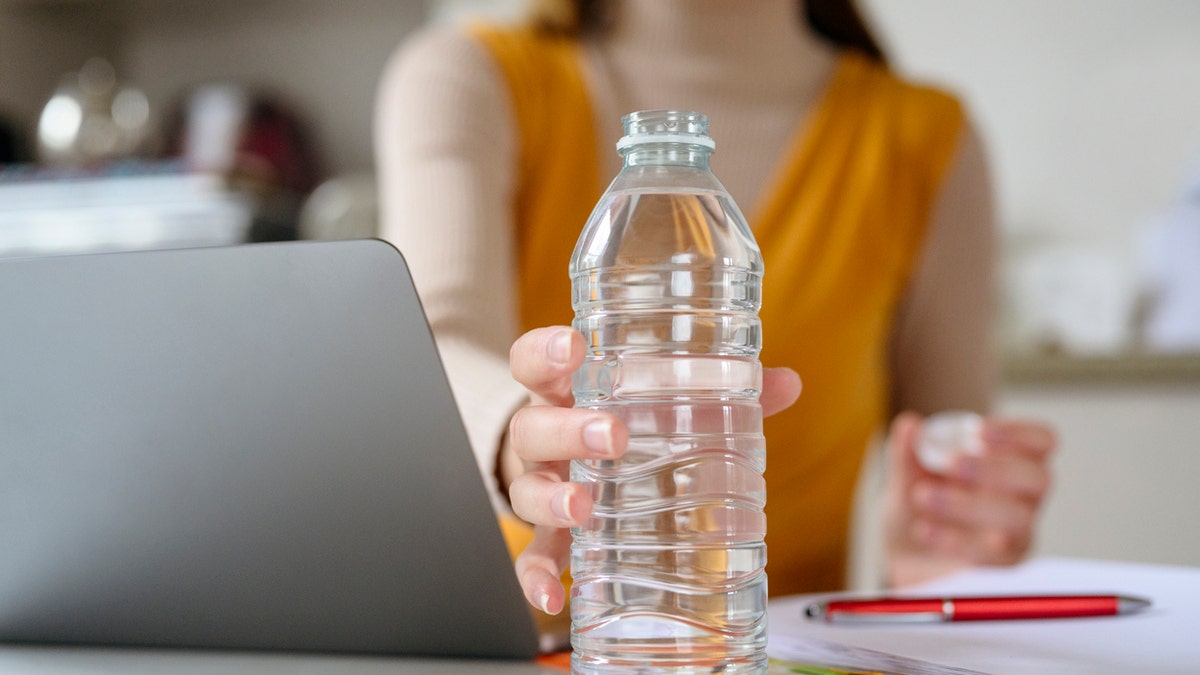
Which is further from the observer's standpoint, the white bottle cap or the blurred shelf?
the blurred shelf

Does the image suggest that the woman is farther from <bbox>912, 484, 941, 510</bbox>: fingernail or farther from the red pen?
the red pen

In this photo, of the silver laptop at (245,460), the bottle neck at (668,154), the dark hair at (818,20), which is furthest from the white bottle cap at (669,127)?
the dark hair at (818,20)

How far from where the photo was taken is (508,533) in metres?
0.64

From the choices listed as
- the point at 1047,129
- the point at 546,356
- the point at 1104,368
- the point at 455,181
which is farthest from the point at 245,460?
the point at 1047,129

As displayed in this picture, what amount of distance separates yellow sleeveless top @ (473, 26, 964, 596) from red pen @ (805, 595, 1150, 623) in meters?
0.51

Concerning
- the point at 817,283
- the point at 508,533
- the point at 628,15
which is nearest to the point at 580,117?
the point at 628,15

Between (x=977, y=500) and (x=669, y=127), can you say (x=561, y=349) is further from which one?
(x=977, y=500)

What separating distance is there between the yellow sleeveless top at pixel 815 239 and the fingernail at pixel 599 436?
0.69 m

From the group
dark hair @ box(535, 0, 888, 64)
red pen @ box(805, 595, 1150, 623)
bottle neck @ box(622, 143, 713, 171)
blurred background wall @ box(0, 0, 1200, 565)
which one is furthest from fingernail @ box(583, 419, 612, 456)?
blurred background wall @ box(0, 0, 1200, 565)

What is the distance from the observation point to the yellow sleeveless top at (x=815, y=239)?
1139 mm

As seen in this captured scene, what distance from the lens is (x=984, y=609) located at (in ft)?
1.93

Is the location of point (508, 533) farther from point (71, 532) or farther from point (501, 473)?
point (71, 532)

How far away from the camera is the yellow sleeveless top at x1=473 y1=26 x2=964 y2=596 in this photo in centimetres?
114

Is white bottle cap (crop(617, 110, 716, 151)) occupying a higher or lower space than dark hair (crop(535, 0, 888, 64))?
lower
